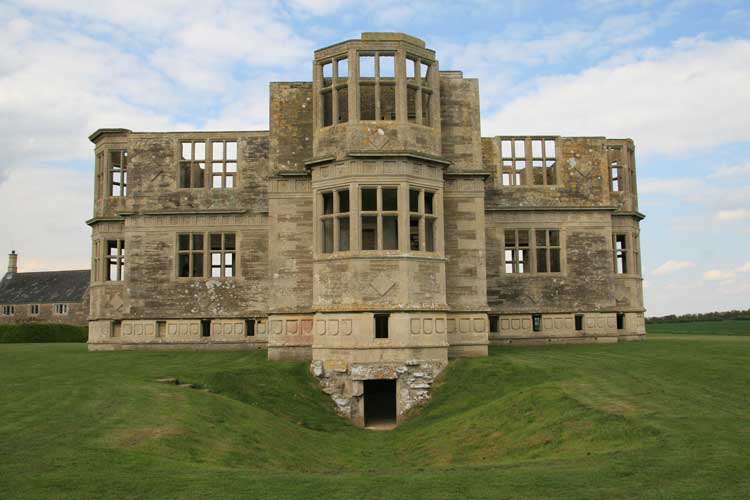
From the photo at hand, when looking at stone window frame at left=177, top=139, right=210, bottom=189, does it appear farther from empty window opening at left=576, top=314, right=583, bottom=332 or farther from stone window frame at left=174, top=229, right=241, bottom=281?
empty window opening at left=576, top=314, right=583, bottom=332

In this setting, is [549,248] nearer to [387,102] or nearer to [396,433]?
[387,102]

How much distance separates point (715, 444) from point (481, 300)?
1560 cm

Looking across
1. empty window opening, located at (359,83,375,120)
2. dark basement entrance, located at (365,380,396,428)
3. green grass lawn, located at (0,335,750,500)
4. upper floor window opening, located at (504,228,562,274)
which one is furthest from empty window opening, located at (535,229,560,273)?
empty window opening, located at (359,83,375,120)

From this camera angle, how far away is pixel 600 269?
1356 inches

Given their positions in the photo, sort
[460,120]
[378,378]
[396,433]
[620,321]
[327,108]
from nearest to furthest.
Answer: [396,433]
[378,378]
[327,108]
[460,120]
[620,321]

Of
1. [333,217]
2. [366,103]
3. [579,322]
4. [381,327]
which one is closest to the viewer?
[381,327]

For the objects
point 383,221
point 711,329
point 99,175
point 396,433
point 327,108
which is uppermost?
point 327,108

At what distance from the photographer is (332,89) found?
2567cm

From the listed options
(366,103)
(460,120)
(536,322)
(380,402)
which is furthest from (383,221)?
(536,322)

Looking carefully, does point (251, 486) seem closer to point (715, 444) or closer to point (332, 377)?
point (715, 444)

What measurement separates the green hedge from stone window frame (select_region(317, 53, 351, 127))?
3478cm

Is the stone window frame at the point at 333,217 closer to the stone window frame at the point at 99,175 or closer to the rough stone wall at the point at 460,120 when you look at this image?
the rough stone wall at the point at 460,120

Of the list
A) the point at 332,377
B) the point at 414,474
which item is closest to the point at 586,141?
Answer: the point at 332,377

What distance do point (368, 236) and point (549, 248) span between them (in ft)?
A: 34.9
